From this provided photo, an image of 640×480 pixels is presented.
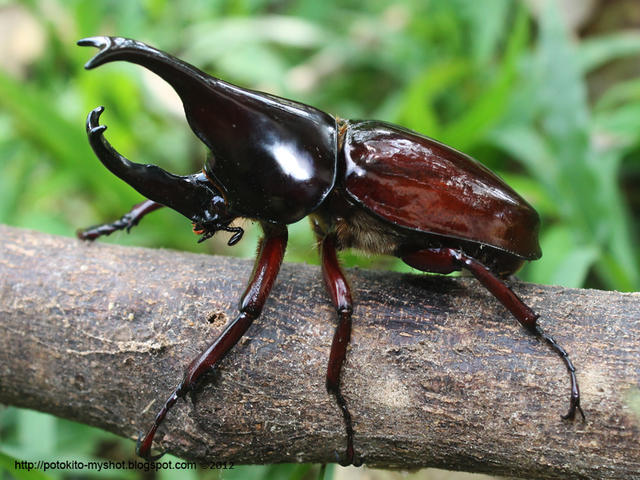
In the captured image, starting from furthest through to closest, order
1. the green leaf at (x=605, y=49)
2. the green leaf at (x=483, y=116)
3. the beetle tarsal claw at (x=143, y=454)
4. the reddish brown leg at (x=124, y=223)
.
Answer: the green leaf at (x=605, y=49), the green leaf at (x=483, y=116), the reddish brown leg at (x=124, y=223), the beetle tarsal claw at (x=143, y=454)

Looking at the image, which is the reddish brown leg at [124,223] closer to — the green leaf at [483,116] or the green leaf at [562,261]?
the green leaf at [562,261]

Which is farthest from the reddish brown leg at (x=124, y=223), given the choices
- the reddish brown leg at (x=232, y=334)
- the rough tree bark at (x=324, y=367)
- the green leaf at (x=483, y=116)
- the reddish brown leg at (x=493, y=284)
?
the green leaf at (x=483, y=116)

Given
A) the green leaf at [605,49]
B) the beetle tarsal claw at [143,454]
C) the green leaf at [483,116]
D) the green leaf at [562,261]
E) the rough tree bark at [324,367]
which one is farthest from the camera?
the green leaf at [605,49]

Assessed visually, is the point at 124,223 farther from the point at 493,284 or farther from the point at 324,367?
the point at 493,284

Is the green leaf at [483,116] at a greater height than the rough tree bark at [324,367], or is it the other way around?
the green leaf at [483,116]

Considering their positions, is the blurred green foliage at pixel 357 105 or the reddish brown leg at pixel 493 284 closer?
the reddish brown leg at pixel 493 284

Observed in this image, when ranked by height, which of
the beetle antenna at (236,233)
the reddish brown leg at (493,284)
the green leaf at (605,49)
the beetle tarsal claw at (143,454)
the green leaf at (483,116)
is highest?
the green leaf at (605,49)

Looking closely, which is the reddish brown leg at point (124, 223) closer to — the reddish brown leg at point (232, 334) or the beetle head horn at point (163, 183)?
the beetle head horn at point (163, 183)

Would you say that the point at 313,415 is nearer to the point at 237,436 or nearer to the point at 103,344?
the point at 237,436

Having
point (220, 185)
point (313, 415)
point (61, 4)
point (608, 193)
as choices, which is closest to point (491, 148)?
point (608, 193)
